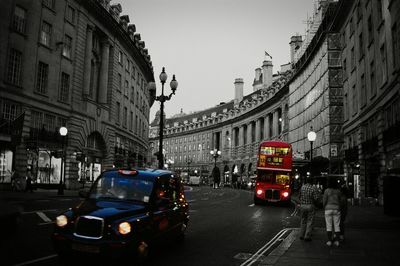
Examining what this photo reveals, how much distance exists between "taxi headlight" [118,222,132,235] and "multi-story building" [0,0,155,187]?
1593 centimetres

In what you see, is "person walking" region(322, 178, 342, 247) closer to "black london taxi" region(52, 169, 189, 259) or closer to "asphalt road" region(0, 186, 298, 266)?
"asphalt road" region(0, 186, 298, 266)

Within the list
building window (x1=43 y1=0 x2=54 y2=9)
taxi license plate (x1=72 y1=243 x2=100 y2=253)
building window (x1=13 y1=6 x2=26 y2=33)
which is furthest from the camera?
building window (x1=43 y1=0 x2=54 y2=9)

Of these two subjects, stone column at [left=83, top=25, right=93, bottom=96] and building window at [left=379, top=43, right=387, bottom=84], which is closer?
building window at [left=379, top=43, right=387, bottom=84]

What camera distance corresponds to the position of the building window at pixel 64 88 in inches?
1423

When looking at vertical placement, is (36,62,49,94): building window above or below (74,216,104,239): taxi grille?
above

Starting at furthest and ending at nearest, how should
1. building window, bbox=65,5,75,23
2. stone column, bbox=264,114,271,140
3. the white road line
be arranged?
stone column, bbox=264,114,271,140
building window, bbox=65,5,75,23
the white road line

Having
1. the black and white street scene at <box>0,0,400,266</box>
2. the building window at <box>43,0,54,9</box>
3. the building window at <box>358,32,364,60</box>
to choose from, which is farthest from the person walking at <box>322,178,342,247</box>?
the building window at <box>43,0,54,9</box>

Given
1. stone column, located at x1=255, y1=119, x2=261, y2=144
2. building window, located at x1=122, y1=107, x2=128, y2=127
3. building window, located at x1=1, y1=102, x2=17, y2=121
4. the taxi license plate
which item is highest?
stone column, located at x1=255, y1=119, x2=261, y2=144

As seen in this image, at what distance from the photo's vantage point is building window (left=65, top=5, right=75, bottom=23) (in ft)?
121

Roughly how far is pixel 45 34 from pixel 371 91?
87.0ft

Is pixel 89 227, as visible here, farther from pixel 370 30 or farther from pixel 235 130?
pixel 235 130

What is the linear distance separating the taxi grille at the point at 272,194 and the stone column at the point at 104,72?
74.3 feet

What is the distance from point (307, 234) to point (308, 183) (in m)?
1.62

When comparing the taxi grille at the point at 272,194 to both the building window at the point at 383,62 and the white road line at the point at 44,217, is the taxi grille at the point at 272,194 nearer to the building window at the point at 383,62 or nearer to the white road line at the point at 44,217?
the building window at the point at 383,62
